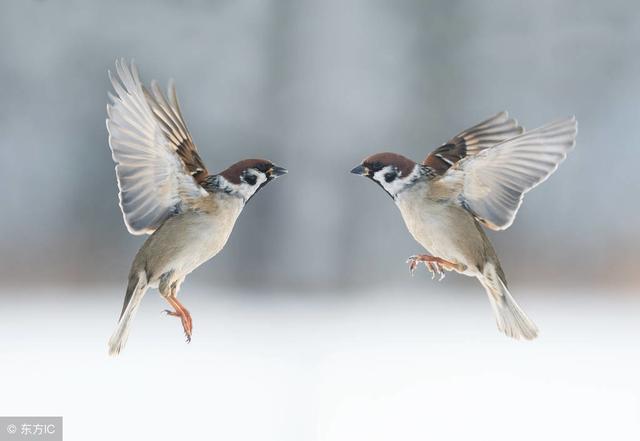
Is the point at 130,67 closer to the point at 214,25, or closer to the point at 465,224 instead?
the point at 465,224

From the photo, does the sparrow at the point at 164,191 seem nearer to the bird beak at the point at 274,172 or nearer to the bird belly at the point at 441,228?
the bird beak at the point at 274,172

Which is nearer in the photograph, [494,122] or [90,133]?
[494,122]

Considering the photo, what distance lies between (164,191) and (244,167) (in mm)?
84

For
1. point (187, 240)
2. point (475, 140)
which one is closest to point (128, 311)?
point (187, 240)

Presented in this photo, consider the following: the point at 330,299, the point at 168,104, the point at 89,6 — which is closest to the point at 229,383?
the point at 168,104

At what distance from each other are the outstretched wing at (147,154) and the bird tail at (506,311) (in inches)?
11.5

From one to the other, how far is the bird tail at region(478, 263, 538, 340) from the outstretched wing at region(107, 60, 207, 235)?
293mm

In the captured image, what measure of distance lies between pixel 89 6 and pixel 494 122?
4.63 ft

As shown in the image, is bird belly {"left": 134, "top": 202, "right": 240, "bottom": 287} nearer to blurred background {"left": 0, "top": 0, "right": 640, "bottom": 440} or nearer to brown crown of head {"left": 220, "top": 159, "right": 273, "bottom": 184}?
brown crown of head {"left": 220, "top": 159, "right": 273, "bottom": 184}

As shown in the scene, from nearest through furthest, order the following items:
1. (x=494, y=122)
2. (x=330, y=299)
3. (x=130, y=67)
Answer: (x=130, y=67)
(x=494, y=122)
(x=330, y=299)

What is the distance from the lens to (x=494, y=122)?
85cm
